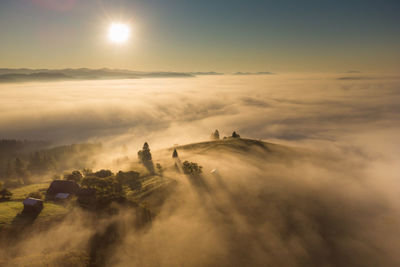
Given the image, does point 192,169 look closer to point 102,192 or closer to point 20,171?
point 102,192

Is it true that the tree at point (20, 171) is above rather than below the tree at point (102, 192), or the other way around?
below

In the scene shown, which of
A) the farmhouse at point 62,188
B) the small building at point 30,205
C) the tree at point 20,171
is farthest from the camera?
the tree at point 20,171

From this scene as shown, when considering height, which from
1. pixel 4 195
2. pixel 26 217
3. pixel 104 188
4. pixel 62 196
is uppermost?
pixel 4 195

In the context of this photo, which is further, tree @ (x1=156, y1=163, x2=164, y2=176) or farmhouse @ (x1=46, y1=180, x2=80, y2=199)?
tree @ (x1=156, y1=163, x2=164, y2=176)

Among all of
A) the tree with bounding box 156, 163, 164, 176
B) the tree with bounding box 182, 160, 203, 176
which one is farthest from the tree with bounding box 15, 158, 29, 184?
the tree with bounding box 182, 160, 203, 176

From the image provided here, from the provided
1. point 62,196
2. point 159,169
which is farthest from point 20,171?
point 159,169

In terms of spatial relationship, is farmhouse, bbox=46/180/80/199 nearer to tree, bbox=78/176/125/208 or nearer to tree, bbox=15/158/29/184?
tree, bbox=78/176/125/208

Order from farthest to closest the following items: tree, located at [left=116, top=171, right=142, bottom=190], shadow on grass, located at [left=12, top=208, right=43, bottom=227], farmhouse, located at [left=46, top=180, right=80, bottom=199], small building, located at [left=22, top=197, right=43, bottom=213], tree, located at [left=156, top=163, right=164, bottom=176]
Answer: tree, located at [left=156, top=163, right=164, bottom=176]
tree, located at [left=116, top=171, right=142, bottom=190]
farmhouse, located at [left=46, top=180, right=80, bottom=199]
small building, located at [left=22, top=197, right=43, bottom=213]
shadow on grass, located at [left=12, top=208, right=43, bottom=227]

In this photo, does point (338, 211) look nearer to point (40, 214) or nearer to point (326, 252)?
point (326, 252)

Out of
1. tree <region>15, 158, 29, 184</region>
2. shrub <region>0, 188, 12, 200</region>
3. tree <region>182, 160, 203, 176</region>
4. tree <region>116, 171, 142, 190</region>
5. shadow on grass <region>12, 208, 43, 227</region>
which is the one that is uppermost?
shrub <region>0, 188, 12, 200</region>

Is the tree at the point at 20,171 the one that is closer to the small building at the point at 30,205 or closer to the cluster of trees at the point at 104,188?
the cluster of trees at the point at 104,188

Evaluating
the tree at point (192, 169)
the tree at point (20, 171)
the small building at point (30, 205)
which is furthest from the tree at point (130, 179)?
the tree at point (20, 171)
